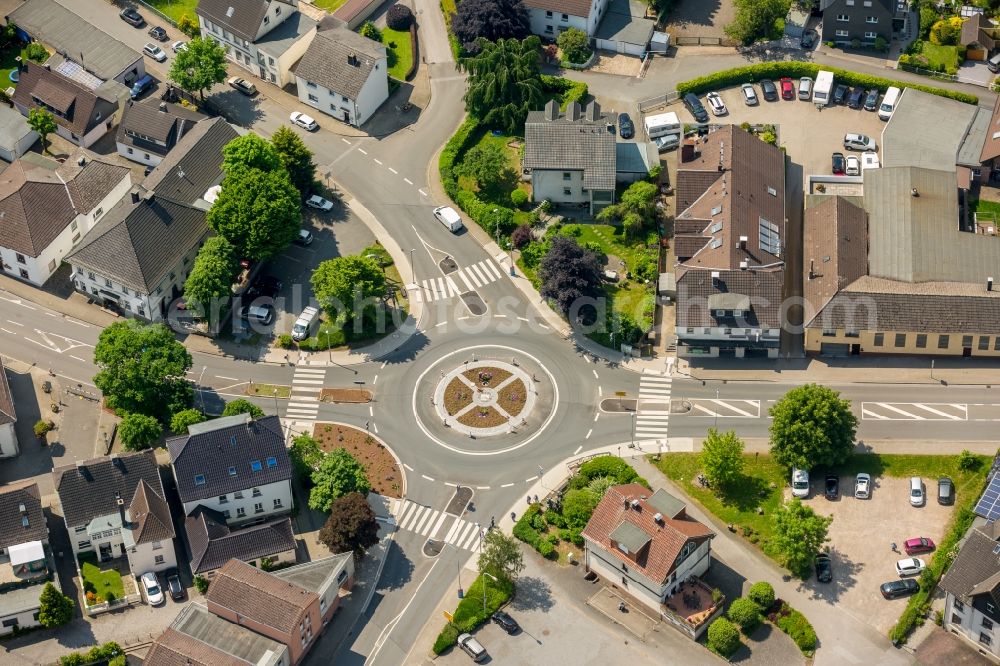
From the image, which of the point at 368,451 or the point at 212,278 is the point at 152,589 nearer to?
the point at 368,451

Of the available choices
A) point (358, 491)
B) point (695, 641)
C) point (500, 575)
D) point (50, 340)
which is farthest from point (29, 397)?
point (695, 641)

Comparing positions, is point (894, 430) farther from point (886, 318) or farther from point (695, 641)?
point (695, 641)

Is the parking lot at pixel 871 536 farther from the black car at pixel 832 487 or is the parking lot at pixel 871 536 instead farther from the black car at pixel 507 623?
the black car at pixel 507 623

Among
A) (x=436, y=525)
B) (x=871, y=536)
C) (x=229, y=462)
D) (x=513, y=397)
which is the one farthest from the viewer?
(x=513, y=397)

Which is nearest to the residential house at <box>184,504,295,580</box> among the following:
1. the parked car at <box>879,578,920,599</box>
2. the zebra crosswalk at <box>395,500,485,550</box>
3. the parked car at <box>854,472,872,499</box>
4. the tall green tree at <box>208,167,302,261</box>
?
the zebra crosswalk at <box>395,500,485,550</box>

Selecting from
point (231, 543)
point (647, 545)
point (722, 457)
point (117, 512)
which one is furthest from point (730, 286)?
point (117, 512)

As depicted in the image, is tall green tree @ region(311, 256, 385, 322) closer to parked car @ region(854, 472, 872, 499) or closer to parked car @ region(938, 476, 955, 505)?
parked car @ region(854, 472, 872, 499)

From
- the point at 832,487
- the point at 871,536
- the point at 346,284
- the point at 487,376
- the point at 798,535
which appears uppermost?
the point at 346,284

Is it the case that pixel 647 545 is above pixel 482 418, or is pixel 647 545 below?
below
